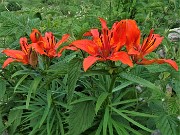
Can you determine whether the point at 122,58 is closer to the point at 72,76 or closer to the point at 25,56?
the point at 72,76

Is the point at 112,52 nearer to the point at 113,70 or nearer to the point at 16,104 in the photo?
the point at 113,70

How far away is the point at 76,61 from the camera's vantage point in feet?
4.25

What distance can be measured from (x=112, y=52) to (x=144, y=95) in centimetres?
41

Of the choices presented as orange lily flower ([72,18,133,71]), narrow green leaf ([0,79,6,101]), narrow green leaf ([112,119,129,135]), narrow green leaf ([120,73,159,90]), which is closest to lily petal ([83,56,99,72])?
orange lily flower ([72,18,133,71])

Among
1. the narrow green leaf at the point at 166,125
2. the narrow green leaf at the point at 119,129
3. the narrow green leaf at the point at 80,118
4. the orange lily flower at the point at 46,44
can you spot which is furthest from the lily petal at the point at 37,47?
the narrow green leaf at the point at 166,125

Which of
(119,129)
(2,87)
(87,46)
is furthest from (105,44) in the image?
(2,87)

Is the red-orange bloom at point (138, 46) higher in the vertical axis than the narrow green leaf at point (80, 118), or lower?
higher

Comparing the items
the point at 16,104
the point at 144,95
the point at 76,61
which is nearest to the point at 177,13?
the point at 144,95

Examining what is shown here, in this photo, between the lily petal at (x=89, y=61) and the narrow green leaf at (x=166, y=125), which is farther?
the narrow green leaf at (x=166, y=125)

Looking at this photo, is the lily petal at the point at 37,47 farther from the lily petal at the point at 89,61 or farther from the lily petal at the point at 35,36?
the lily petal at the point at 89,61

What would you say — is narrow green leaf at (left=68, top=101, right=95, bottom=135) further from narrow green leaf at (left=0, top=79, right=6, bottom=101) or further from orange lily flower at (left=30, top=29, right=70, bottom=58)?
narrow green leaf at (left=0, top=79, right=6, bottom=101)

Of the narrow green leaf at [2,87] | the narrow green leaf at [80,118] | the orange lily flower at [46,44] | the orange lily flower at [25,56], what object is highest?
the orange lily flower at [46,44]

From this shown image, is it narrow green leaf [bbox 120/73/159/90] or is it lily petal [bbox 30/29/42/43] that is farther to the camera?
lily petal [bbox 30/29/42/43]

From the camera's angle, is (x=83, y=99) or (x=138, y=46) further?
(x=83, y=99)
